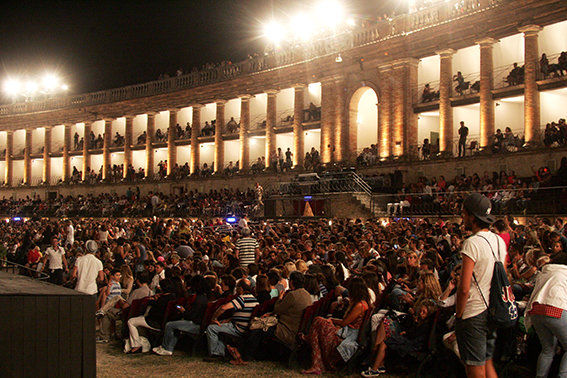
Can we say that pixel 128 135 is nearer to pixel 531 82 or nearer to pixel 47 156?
pixel 47 156

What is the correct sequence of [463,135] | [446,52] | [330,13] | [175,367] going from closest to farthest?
[175,367]
[463,135]
[446,52]
[330,13]

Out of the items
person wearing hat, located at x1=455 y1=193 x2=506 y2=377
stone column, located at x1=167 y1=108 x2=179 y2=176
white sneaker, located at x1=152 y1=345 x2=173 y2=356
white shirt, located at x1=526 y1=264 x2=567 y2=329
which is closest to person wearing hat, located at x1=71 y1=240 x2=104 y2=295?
white sneaker, located at x1=152 y1=345 x2=173 y2=356

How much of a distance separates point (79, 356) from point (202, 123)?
139ft

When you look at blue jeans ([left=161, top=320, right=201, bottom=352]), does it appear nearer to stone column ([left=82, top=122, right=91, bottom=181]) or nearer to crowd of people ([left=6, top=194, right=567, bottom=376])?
crowd of people ([left=6, top=194, right=567, bottom=376])

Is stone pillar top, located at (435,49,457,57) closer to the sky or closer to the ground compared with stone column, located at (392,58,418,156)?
closer to the sky

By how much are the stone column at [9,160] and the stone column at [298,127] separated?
33914 mm

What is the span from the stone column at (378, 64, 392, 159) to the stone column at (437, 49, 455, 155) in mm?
3046

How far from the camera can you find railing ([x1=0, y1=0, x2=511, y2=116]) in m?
30.4

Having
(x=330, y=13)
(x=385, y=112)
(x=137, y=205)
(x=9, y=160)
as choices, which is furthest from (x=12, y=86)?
(x=385, y=112)

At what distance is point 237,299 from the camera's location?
902 cm

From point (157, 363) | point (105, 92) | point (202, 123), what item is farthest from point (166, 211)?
point (157, 363)

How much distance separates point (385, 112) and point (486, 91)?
19.4 feet

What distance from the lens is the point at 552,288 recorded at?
611cm

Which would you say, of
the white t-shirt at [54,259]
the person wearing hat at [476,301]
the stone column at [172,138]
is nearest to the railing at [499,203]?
the white t-shirt at [54,259]
